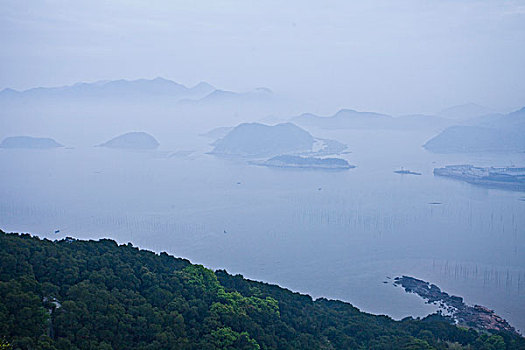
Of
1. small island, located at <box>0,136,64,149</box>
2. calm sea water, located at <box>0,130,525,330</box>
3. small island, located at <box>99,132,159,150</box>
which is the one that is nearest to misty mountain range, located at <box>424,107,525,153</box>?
calm sea water, located at <box>0,130,525,330</box>

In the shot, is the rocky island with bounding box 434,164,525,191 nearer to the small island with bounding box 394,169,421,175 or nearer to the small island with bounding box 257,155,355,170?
the small island with bounding box 394,169,421,175

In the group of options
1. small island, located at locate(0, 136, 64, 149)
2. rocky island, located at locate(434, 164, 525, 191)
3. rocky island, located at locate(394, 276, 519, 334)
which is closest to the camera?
rocky island, located at locate(394, 276, 519, 334)

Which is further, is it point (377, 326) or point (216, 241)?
point (216, 241)

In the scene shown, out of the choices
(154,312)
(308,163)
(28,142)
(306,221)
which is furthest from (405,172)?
(28,142)

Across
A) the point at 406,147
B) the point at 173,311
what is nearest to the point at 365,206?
the point at 173,311

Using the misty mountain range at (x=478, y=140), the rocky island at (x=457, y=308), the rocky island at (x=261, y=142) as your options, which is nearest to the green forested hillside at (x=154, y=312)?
the rocky island at (x=457, y=308)

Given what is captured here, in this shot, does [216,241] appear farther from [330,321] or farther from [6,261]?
[6,261]

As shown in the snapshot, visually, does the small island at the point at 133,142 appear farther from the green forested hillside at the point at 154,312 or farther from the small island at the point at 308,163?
the green forested hillside at the point at 154,312

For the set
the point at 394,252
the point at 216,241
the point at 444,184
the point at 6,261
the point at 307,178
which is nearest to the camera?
the point at 6,261
